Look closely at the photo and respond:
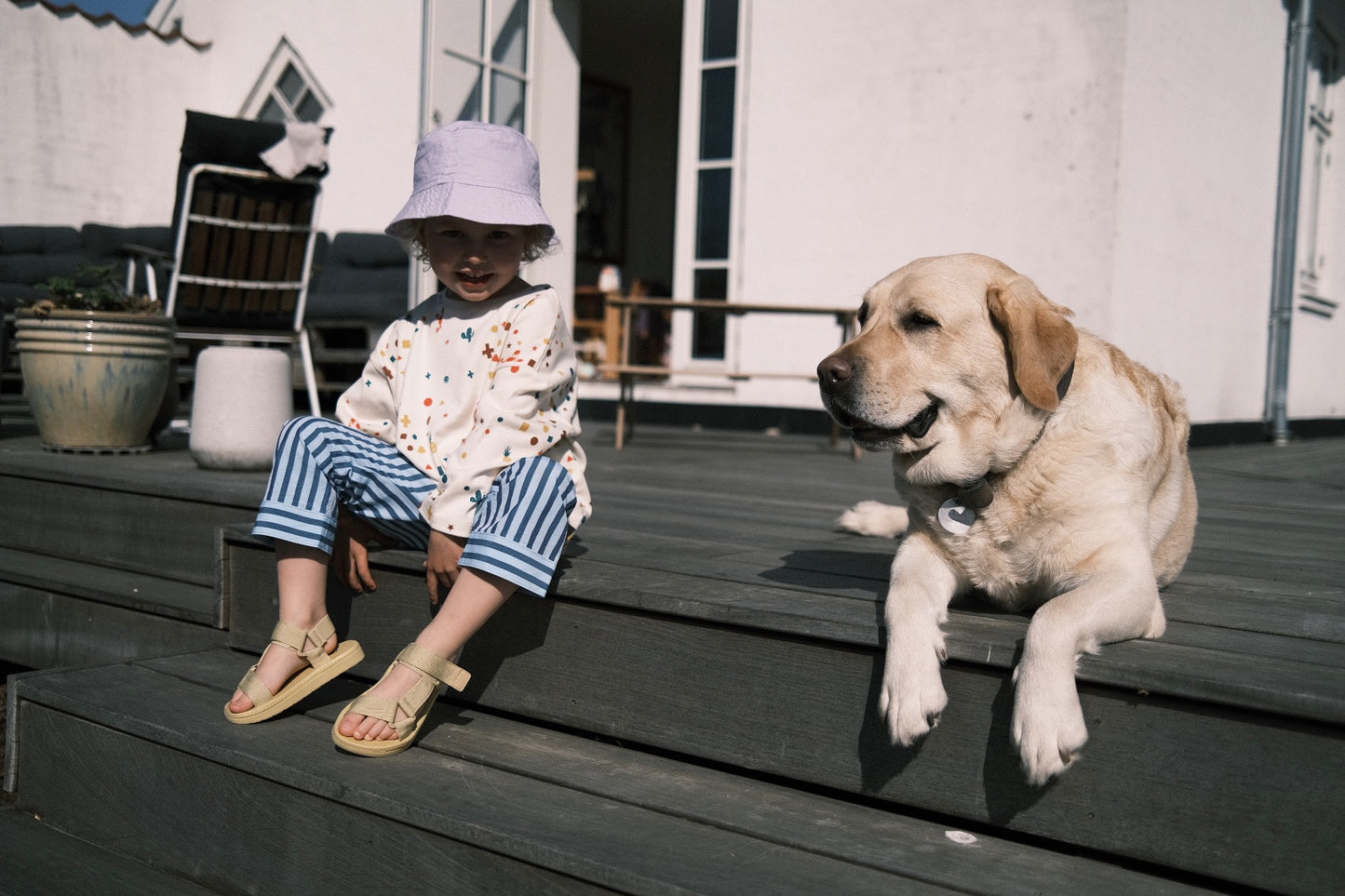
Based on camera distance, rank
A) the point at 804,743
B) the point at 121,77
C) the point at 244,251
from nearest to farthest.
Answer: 1. the point at 804,743
2. the point at 244,251
3. the point at 121,77

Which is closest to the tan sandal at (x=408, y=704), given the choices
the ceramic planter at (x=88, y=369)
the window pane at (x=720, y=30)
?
the ceramic planter at (x=88, y=369)

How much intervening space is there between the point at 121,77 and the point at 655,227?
197 inches

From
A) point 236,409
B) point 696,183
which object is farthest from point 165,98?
point 236,409

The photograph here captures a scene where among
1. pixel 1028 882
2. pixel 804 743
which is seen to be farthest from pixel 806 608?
pixel 1028 882

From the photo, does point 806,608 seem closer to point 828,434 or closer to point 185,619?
point 185,619

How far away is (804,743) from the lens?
1.61 metres

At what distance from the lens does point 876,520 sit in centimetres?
264

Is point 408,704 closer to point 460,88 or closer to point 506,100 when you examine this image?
point 460,88

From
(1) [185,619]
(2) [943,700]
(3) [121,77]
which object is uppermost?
(3) [121,77]

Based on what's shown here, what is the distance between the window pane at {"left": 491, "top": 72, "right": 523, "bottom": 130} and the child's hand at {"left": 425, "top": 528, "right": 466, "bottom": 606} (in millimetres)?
4809

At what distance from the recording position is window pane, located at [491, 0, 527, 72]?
628cm

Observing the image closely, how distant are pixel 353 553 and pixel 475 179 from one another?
75 cm

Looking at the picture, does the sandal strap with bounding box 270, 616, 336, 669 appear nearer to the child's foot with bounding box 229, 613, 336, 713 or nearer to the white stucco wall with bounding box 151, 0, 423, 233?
the child's foot with bounding box 229, 613, 336, 713

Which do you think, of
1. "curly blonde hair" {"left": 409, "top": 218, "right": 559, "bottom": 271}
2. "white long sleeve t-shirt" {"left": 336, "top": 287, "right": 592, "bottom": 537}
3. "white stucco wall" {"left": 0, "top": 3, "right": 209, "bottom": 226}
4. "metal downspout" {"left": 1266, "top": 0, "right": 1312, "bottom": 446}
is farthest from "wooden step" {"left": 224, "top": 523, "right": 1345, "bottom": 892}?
"white stucco wall" {"left": 0, "top": 3, "right": 209, "bottom": 226}
